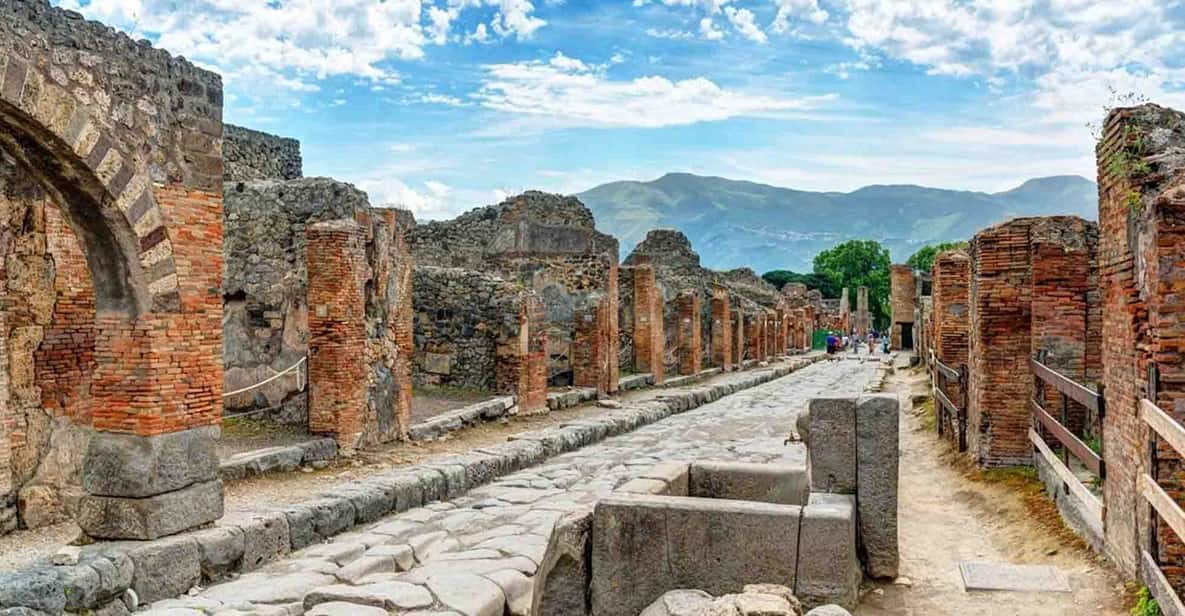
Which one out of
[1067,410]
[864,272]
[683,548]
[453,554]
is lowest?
[453,554]

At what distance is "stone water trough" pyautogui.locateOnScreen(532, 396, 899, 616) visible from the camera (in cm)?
568

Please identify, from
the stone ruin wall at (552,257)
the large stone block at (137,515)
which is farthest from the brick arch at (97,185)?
the stone ruin wall at (552,257)

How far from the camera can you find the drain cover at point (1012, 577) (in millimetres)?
6293

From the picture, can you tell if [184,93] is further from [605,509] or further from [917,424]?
[917,424]

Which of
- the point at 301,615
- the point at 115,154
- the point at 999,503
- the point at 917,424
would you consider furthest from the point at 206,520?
the point at 917,424

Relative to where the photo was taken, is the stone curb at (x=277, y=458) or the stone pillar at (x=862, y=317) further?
the stone pillar at (x=862, y=317)

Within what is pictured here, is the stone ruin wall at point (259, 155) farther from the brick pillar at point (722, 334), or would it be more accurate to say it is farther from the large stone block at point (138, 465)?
the large stone block at point (138, 465)

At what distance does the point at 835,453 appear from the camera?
6609 millimetres

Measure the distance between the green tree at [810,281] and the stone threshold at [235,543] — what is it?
76046mm

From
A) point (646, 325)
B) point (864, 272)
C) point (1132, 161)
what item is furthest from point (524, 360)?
point (864, 272)

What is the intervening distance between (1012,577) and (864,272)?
274ft

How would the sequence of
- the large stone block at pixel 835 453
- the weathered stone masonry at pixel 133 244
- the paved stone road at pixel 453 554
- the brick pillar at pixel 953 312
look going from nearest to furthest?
1. the large stone block at pixel 835 453
2. the paved stone road at pixel 453 554
3. the weathered stone masonry at pixel 133 244
4. the brick pillar at pixel 953 312

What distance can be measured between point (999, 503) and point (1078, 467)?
865mm

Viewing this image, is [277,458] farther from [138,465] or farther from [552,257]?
[552,257]
